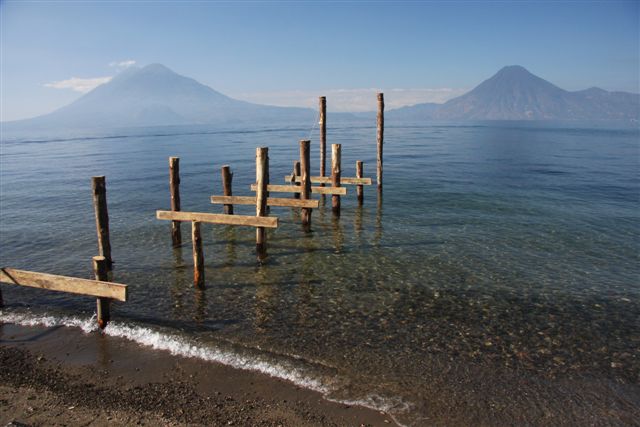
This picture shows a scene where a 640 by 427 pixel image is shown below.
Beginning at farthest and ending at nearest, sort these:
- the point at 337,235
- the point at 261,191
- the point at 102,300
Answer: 1. the point at 337,235
2. the point at 261,191
3. the point at 102,300

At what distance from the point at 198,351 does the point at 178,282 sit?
4158 mm

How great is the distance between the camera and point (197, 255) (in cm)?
1138

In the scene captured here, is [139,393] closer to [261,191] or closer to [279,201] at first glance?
[261,191]

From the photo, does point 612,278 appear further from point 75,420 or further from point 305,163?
point 75,420

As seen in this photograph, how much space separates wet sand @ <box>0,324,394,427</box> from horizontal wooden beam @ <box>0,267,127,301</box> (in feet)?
3.32

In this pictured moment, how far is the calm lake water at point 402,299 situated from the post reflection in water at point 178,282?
8cm

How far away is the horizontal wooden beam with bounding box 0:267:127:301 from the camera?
865 cm

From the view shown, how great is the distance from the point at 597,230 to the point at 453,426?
15.3m

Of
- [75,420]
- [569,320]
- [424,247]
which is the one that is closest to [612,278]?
[569,320]

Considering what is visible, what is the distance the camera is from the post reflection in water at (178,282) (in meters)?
10.4

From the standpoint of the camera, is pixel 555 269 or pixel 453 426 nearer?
pixel 453 426

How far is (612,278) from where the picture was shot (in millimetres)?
12445

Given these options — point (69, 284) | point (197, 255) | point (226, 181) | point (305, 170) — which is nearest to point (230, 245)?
point (226, 181)

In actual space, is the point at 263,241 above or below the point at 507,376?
above
